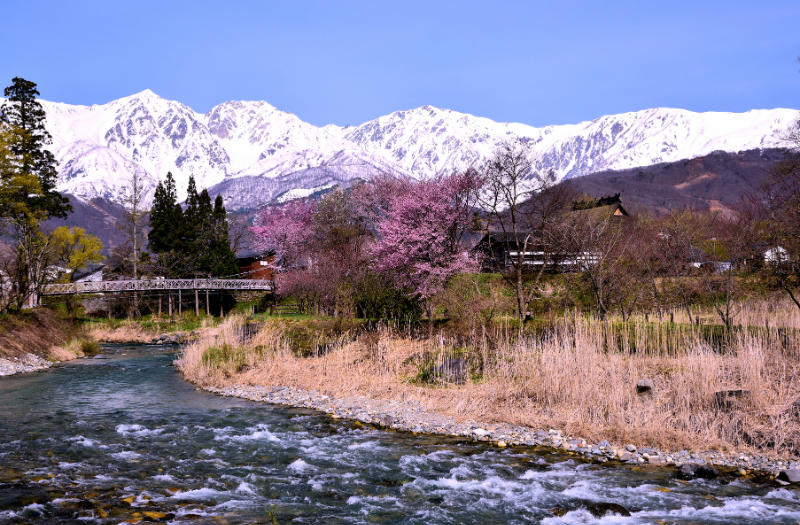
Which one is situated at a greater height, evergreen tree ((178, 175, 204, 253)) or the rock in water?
evergreen tree ((178, 175, 204, 253))

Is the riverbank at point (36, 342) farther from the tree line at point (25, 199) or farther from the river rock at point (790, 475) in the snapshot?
the river rock at point (790, 475)

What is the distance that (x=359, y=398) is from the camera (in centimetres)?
1758

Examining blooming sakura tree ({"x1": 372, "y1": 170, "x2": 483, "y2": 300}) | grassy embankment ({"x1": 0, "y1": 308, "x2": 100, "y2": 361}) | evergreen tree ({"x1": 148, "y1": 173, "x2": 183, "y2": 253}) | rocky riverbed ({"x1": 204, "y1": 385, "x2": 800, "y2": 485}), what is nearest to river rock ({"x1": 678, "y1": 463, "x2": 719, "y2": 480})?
rocky riverbed ({"x1": 204, "y1": 385, "x2": 800, "y2": 485})

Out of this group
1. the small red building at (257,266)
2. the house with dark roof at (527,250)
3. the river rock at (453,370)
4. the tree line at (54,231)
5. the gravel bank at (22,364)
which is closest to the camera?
the river rock at (453,370)

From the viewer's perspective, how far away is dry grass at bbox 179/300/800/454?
470 inches

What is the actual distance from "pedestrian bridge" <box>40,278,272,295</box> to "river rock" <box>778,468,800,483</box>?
5652cm

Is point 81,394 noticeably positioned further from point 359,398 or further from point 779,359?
point 779,359

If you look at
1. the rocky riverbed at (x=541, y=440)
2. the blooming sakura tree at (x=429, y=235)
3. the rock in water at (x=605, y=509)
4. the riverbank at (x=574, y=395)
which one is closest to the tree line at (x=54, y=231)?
the blooming sakura tree at (x=429, y=235)

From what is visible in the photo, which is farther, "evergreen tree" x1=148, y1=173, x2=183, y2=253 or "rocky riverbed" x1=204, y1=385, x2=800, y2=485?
"evergreen tree" x1=148, y1=173, x2=183, y2=253

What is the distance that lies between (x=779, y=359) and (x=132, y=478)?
14.5m

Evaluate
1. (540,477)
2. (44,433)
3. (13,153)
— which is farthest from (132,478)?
(13,153)

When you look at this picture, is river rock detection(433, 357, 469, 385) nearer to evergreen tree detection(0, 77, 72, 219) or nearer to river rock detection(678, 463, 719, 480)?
river rock detection(678, 463, 719, 480)

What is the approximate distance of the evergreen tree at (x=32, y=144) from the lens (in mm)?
48422

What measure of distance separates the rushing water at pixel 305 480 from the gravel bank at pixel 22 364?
10.6 metres
